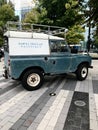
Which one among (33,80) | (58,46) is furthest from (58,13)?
(33,80)

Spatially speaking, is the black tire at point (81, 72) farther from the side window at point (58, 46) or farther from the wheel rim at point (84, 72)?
the side window at point (58, 46)

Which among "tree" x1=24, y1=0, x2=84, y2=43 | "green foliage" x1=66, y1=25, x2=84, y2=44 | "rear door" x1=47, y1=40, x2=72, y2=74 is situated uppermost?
"tree" x1=24, y1=0, x2=84, y2=43

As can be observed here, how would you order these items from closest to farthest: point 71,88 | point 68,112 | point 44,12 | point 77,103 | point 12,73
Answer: point 68,112 < point 77,103 < point 12,73 < point 71,88 < point 44,12

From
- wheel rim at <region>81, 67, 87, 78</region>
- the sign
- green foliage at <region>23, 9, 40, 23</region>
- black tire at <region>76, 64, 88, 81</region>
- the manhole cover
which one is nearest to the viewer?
the manhole cover

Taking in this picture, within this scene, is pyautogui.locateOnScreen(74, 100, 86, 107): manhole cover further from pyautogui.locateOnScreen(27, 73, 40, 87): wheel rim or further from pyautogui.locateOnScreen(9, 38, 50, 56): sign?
pyautogui.locateOnScreen(9, 38, 50, 56): sign

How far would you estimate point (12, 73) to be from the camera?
17.9ft

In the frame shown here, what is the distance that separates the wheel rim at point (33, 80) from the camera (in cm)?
586

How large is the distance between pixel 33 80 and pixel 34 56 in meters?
0.90

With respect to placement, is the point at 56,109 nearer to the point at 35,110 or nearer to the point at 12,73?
the point at 35,110

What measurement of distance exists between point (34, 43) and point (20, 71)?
114 cm

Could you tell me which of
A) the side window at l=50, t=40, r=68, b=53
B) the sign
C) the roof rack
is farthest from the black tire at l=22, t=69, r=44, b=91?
the roof rack

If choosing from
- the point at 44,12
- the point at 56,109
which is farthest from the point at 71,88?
the point at 44,12

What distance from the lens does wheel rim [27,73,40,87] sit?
231 inches

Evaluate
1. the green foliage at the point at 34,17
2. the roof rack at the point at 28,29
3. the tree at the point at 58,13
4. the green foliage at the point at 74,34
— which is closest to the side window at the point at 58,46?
the roof rack at the point at 28,29
